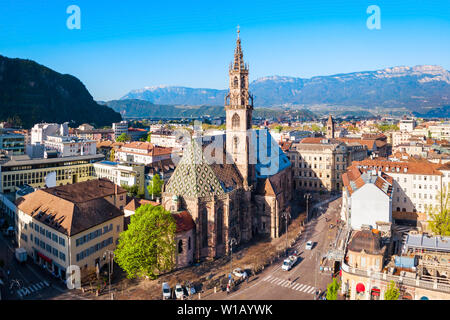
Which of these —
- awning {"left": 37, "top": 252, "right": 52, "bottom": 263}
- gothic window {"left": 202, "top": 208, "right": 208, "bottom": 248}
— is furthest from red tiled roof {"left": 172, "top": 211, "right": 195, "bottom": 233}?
awning {"left": 37, "top": 252, "right": 52, "bottom": 263}

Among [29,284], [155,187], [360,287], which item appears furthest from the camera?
[155,187]

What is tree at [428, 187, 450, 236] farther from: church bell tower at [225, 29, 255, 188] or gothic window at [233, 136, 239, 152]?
gothic window at [233, 136, 239, 152]

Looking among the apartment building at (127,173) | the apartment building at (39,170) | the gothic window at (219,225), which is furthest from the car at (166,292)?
the apartment building at (39,170)

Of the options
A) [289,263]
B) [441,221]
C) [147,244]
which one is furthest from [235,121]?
[441,221]

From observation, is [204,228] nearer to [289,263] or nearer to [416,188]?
[289,263]

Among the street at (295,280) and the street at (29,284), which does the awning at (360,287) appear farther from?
the street at (29,284)

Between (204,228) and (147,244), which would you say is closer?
(147,244)
